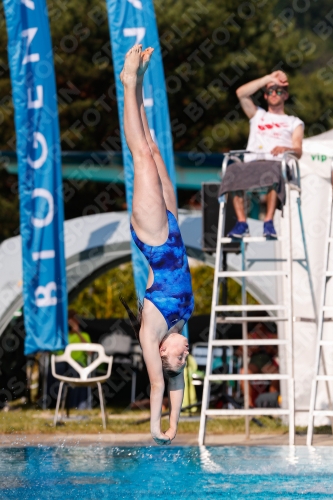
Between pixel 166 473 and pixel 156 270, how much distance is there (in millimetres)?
1693

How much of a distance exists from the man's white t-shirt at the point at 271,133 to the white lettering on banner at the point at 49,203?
249 centimetres

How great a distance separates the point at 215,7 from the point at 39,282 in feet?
58.0

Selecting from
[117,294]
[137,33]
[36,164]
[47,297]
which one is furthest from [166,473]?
[117,294]

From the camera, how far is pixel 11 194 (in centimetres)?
2605

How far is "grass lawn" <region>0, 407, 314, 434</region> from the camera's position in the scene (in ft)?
31.1

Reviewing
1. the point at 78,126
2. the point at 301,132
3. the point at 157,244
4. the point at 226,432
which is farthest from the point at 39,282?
the point at 78,126

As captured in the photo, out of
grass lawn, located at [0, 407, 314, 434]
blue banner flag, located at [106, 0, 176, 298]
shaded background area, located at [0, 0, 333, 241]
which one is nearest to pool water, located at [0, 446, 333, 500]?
grass lawn, located at [0, 407, 314, 434]

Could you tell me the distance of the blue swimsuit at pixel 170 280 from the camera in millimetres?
5219

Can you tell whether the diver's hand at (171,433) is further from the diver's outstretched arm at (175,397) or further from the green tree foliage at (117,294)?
the green tree foliage at (117,294)

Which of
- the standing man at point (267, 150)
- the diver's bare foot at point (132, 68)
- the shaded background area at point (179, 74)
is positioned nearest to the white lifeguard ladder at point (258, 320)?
the standing man at point (267, 150)

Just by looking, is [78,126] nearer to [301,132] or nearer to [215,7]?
[215,7]

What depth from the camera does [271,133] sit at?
869 centimetres

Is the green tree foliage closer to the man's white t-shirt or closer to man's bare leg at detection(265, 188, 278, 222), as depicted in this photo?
the man's white t-shirt

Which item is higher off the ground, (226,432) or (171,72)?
(171,72)
